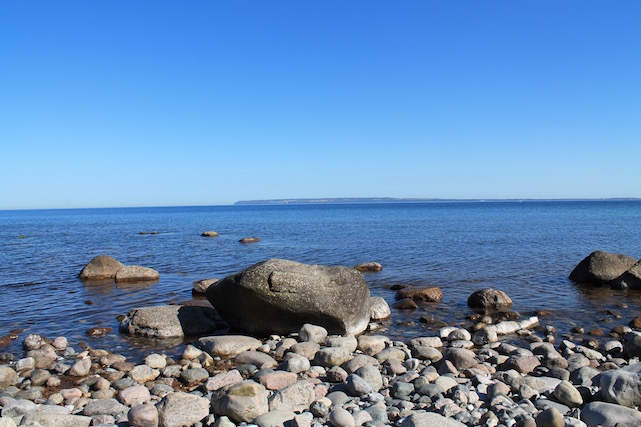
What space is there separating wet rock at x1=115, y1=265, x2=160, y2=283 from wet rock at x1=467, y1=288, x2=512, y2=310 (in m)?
14.4

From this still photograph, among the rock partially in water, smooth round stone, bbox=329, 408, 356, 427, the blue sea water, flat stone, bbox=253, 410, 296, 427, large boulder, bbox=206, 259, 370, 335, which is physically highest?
large boulder, bbox=206, 259, 370, 335

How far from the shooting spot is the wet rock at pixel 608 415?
6895 millimetres

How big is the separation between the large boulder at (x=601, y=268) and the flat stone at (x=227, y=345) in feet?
51.2

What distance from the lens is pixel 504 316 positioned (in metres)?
15.4

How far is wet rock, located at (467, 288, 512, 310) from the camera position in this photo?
16.4m

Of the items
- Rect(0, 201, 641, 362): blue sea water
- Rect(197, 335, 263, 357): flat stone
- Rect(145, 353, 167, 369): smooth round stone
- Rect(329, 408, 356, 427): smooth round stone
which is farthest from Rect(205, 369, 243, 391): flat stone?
Rect(0, 201, 641, 362): blue sea water

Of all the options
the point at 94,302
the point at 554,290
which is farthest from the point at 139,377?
the point at 554,290

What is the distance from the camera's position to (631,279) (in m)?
19.5

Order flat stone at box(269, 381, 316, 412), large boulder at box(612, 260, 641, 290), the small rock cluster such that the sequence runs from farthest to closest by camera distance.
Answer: large boulder at box(612, 260, 641, 290)
flat stone at box(269, 381, 316, 412)
the small rock cluster

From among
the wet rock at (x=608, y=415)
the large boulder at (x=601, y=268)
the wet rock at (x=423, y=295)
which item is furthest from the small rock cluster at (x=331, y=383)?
the large boulder at (x=601, y=268)

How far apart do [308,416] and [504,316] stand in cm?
990

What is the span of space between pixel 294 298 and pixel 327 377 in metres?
3.54

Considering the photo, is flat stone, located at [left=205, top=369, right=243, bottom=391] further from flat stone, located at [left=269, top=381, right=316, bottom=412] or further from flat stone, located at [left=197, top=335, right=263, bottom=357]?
flat stone, located at [left=197, top=335, right=263, bottom=357]

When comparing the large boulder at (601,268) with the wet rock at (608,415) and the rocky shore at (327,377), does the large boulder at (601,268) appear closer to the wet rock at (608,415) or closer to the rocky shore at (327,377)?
the rocky shore at (327,377)
